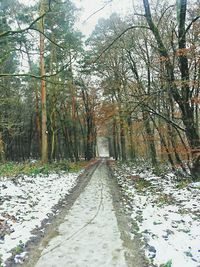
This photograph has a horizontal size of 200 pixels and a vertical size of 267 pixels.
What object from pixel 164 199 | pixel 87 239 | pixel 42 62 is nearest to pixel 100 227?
pixel 87 239

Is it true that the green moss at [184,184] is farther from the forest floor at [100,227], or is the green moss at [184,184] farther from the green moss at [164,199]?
the green moss at [164,199]

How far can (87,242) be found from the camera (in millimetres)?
7395

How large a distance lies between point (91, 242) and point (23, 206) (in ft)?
13.5

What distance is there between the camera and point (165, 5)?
61.1 ft

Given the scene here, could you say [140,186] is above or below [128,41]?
below

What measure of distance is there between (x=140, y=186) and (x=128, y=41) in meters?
9.97

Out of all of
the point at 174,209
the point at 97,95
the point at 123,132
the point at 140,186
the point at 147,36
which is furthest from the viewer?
the point at 97,95

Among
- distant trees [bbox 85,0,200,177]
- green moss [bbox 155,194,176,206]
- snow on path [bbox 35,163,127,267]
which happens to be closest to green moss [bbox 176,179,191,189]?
distant trees [bbox 85,0,200,177]

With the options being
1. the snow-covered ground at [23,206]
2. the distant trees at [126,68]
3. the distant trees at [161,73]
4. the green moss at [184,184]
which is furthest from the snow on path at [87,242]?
the distant trees at [161,73]

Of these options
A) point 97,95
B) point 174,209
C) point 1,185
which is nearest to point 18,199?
point 1,185

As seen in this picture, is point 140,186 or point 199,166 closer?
point 199,166

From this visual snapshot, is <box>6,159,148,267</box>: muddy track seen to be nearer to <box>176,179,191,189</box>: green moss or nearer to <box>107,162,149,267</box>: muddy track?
<box>107,162,149,267</box>: muddy track

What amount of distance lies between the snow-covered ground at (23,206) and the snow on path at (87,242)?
2.45 feet

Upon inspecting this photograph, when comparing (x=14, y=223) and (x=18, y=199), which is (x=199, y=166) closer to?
(x=18, y=199)
